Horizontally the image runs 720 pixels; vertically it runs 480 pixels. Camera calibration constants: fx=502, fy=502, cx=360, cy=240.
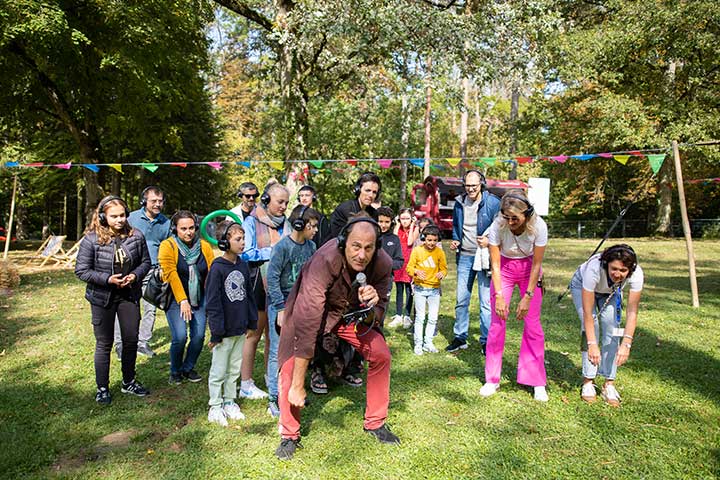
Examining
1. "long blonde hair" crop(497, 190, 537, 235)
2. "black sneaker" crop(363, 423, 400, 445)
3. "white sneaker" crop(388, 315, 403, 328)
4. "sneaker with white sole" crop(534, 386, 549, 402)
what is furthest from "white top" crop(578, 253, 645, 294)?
"white sneaker" crop(388, 315, 403, 328)

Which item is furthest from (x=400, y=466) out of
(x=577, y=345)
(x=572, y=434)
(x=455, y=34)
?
(x=455, y=34)

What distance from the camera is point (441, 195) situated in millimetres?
26484

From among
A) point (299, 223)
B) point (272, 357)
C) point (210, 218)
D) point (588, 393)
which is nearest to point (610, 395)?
point (588, 393)

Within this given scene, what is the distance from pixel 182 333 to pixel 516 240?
3.20m

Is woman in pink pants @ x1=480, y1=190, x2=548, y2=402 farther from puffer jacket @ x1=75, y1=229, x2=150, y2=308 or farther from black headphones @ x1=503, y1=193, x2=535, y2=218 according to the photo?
puffer jacket @ x1=75, y1=229, x2=150, y2=308

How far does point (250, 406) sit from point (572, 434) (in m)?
2.63

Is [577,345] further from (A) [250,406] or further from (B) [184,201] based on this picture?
(B) [184,201]

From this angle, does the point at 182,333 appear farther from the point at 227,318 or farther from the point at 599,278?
the point at 599,278

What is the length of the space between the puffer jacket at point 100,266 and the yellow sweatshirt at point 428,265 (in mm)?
3090

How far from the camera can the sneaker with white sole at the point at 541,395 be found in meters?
4.45

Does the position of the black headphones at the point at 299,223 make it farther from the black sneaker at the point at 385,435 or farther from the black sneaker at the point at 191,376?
the black sneaker at the point at 191,376

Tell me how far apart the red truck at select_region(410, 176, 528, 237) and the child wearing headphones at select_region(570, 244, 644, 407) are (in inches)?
742

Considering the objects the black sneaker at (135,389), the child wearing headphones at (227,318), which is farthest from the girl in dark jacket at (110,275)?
the child wearing headphones at (227,318)

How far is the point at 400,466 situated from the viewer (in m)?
3.37
